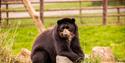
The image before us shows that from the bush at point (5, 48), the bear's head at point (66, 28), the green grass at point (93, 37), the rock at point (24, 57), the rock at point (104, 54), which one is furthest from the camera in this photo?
the green grass at point (93, 37)

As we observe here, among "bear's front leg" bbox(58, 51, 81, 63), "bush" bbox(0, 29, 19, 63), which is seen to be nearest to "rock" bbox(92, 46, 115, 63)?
"bush" bbox(0, 29, 19, 63)

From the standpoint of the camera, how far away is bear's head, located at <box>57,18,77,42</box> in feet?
27.7

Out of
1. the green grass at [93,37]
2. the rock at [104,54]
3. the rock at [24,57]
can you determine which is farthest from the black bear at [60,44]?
the green grass at [93,37]

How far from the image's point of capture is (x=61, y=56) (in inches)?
341

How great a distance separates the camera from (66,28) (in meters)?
8.49

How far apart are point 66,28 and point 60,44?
1.01ft

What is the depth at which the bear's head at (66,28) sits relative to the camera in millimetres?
8453

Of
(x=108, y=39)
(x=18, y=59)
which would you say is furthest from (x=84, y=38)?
(x=18, y=59)

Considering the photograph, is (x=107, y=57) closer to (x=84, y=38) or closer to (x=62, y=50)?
(x=62, y=50)

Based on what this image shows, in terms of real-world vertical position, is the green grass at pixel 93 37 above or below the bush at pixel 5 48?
below

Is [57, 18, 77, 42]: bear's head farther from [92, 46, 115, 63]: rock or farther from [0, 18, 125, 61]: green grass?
[0, 18, 125, 61]: green grass

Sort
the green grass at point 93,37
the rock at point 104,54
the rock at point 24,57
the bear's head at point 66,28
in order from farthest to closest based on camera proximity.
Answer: the green grass at point 93,37, the rock at point 104,54, the rock at point 24,57, the bear's head at point 66,28

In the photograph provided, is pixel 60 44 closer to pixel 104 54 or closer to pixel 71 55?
pixel 71 55

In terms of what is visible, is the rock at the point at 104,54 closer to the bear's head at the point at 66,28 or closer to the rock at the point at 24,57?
the rock at the point at 24,57
